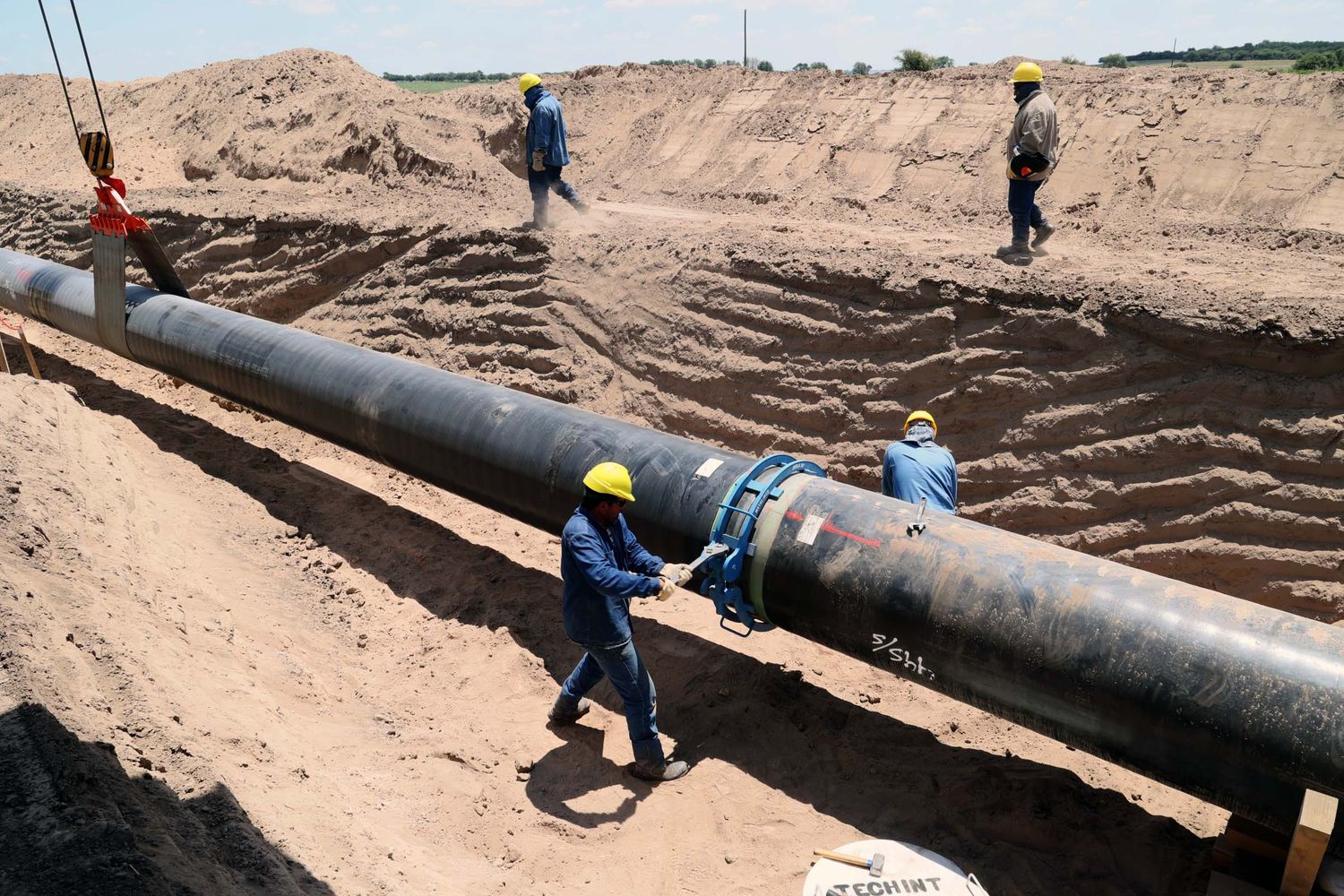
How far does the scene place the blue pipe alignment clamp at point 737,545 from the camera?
15.5 ft

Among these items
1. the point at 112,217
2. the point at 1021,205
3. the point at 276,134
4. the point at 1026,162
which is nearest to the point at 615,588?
the point at 1021,205

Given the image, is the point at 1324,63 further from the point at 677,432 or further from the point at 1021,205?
the point at 677,432

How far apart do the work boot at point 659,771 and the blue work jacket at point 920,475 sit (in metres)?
2.02

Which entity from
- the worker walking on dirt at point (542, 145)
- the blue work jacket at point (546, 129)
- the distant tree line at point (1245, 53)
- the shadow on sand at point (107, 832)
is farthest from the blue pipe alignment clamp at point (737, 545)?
the distant tree line at point (1245, 53)

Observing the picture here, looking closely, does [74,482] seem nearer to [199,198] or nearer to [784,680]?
[784,680]

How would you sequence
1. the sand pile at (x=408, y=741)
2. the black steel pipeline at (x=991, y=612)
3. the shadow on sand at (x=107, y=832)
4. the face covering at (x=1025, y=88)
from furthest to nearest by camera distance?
the face covering at (x=1025, y=88) < the black steel pipeline at (x=991, y=612) < the sand pile at (x=408, y=741) < the shadow on sand at (x=107, y=832)

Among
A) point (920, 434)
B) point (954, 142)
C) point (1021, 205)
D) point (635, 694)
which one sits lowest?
point (635, 694)

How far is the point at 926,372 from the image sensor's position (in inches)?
289

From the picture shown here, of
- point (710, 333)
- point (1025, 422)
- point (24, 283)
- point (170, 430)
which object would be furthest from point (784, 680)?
point (24, 283)

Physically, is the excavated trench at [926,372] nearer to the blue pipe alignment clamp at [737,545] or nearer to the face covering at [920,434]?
the face covering at [920,434]

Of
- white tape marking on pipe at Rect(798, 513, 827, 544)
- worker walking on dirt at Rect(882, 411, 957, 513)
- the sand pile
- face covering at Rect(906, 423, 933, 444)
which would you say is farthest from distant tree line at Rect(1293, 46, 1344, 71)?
white tape marking on pipe at Rect(798, 513, 827, 544)

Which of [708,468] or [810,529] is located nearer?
[810,529]

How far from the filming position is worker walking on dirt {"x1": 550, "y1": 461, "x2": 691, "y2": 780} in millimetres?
4492

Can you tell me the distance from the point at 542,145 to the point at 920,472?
7.00 meters
